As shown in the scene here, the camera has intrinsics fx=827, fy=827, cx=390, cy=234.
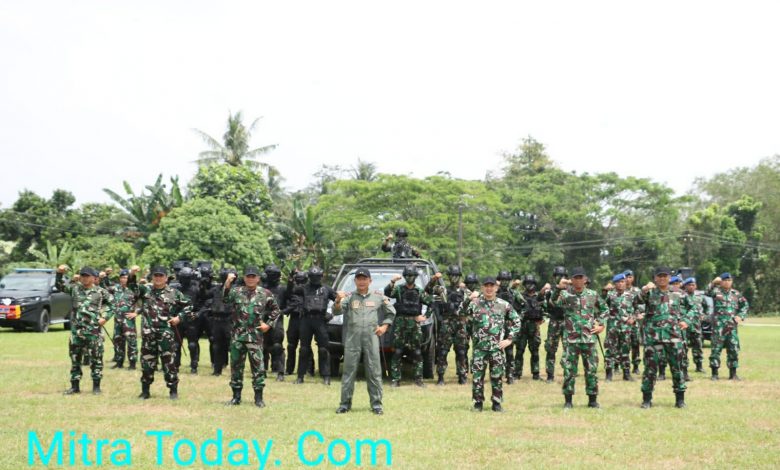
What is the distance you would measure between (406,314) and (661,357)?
391 centimetres

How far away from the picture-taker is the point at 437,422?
952 centimetres

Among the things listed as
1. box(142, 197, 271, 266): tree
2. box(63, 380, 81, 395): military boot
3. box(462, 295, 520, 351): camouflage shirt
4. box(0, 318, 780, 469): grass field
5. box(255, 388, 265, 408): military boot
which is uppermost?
box(142, 197, 271, 266): tree

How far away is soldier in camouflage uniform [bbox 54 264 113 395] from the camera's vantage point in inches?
457

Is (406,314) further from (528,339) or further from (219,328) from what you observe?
(219,328)

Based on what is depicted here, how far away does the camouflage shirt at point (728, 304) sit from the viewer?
49.1ft

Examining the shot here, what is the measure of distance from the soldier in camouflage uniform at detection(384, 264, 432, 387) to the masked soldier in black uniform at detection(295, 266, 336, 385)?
1017 millimetres

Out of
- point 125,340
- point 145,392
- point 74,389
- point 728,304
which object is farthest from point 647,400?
point 125,340

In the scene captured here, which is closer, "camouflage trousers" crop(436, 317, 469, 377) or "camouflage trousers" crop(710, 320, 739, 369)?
"camouflage trousers" crop(436, 317, 469, 377)

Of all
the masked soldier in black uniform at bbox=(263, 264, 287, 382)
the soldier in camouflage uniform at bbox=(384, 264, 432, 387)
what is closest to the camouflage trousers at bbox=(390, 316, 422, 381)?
the soldier in camouflage uniform at bbox=(384, 264, 432, 387)

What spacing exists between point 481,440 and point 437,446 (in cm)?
58

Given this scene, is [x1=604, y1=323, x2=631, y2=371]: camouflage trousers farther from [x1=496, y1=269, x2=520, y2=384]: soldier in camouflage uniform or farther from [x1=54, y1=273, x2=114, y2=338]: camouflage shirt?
[x1=54, y1=273, x2=114, y2=338]: camouflage shirt

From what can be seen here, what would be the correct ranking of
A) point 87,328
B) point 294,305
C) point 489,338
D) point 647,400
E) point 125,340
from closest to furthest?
point 489,338, point 647,400, point 87,328, point 294,305, point 125,340

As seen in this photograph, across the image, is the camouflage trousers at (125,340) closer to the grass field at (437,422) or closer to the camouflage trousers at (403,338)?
the grass field at (437,422)

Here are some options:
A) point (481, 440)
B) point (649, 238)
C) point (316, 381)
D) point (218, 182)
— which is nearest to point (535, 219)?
point (649, 238)
